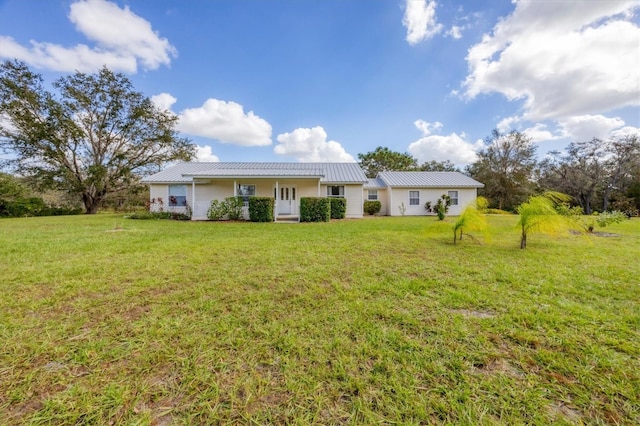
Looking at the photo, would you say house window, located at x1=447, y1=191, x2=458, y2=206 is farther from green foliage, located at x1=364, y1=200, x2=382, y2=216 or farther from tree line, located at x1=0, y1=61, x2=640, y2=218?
tree line, located at x1=0, y1=61, x2=640, y2=218

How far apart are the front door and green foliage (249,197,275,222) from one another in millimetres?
2331

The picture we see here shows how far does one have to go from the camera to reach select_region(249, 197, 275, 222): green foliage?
496 inches

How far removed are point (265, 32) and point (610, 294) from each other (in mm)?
15280

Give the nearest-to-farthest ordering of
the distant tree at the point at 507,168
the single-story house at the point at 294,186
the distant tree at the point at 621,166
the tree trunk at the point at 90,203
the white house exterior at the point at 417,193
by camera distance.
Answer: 1. the single-story house at the point at 294,186
2. the white house exterior at the point at 417,193
3. the tree trunk at the point at 90,203
4. the distant tree at the point at 621,166
5. the distant tree at the point at 507,168

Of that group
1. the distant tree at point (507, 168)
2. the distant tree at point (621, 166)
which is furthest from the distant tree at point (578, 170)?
the distant tree at point (507, 168)

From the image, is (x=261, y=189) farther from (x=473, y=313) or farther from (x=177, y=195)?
(x=473, y=313)

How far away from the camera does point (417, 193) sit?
18.8m

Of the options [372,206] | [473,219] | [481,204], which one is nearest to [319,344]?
[473,219]

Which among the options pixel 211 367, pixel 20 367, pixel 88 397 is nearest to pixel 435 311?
pixel 211 367

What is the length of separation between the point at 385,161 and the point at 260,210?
2617 centimetres

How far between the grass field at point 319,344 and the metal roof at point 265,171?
994cm

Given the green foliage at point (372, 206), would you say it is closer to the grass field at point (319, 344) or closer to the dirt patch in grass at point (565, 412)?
the grass field at point (319, 344)

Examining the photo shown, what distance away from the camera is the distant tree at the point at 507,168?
2508 cm

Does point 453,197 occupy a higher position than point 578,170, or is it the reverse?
point 578,170
